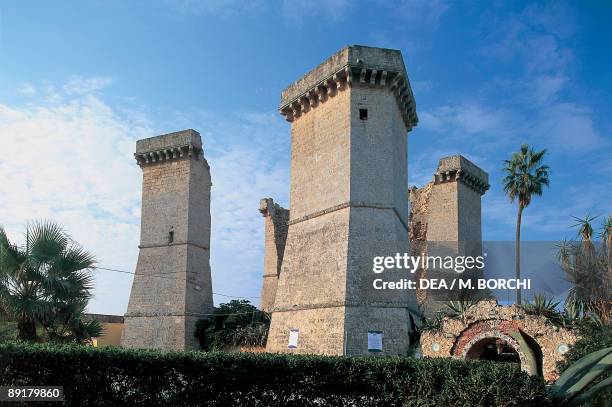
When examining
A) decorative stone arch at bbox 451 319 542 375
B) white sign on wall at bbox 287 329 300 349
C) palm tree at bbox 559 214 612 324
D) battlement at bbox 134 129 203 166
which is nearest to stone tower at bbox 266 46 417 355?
white sign on wall at bbox 287 329 300 349

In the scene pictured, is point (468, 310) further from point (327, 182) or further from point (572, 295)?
point (327, 182)

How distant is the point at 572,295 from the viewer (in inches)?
700

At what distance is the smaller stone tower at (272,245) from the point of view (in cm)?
3062

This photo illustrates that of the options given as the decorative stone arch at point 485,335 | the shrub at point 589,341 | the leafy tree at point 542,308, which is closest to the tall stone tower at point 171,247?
the decorative stone arch at point 485,335

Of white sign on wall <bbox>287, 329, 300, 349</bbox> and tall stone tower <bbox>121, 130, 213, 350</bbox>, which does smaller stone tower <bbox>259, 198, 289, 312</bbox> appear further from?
white sign on wall <bbox>287, 329, 300, 349</bbox>

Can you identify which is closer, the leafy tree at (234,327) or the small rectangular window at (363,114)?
the small rectangular window at (363,114)

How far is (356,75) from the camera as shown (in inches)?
798

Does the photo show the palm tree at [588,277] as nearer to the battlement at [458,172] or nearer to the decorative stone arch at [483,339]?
the decorative stone arch at [483,339]

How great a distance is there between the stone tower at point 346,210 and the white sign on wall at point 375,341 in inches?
4.7

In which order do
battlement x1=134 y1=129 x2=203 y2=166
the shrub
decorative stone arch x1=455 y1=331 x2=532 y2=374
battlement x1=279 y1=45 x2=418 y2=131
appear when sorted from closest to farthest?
the shrub, decorative stone arch x1=455 y1=331 x2=532 y2=374, battlement x1=279 y1=45 x2=418 y2=131, battlement x1=134 y1=129 x2=203 y2=166

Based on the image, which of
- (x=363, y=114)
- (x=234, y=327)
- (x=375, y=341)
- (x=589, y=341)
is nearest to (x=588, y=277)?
(x=589, y=341)

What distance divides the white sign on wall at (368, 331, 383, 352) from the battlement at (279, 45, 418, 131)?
329 inches

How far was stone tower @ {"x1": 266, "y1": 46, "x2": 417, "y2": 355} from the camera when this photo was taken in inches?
746

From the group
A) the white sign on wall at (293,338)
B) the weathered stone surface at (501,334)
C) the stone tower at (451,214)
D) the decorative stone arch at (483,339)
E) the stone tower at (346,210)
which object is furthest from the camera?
the stone tower at (451,214)
